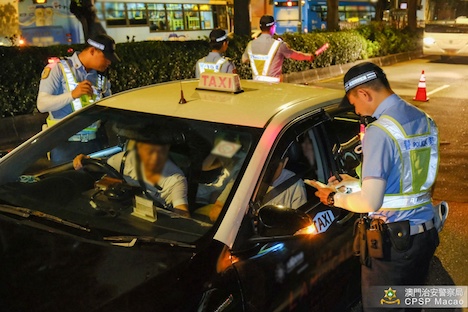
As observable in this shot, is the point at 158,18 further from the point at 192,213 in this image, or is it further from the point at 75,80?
the point at 192,213

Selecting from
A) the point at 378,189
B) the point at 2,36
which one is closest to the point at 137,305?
the point at 378,189

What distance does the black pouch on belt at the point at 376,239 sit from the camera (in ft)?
8.20

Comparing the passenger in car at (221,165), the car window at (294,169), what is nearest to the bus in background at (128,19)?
the car window at (294,169)

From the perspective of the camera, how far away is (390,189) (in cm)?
247

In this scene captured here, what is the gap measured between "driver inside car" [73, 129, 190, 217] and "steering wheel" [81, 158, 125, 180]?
33 mm

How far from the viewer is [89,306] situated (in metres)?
1.90

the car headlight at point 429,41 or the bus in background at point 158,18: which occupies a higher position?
the bus in background at point 158,18

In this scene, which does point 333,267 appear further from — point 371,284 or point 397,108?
point 397,108

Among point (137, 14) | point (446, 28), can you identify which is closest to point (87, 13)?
point (137, 14)

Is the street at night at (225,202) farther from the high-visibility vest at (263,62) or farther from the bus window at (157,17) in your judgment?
the bus window at (157,17)

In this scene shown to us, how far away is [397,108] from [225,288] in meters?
1.14

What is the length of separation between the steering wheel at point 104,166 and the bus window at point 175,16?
1524cm

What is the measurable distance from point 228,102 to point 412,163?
3.37 feet

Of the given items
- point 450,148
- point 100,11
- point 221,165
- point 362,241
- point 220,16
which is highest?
point 100,11
